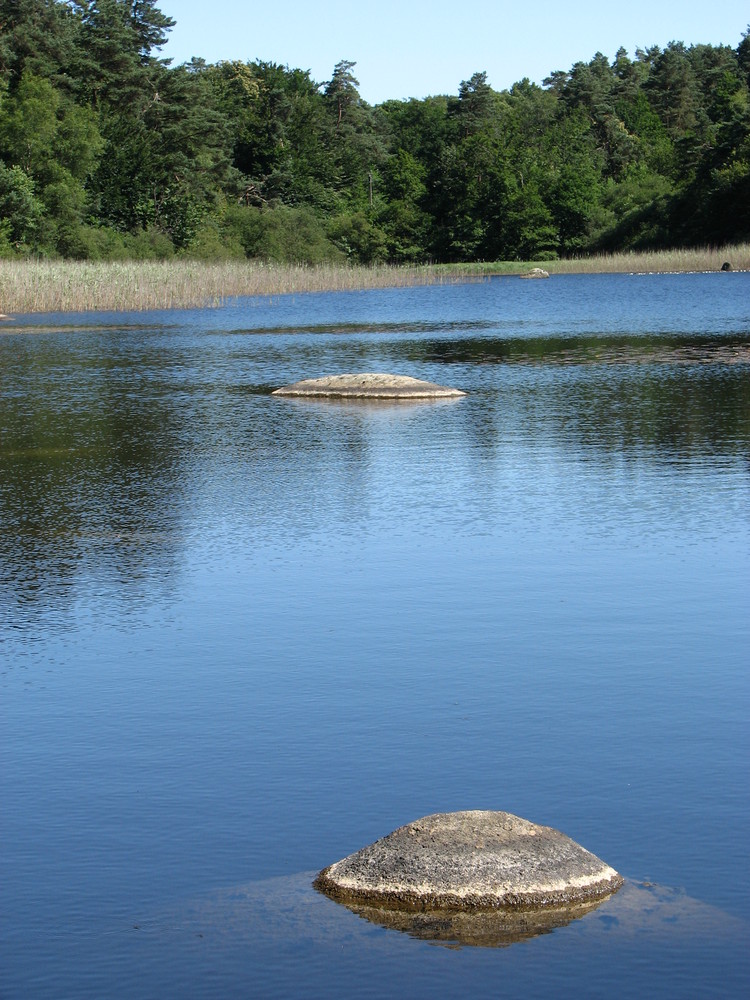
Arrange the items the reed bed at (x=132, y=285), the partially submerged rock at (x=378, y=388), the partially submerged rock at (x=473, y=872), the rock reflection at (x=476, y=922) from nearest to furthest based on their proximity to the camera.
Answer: the rock reflection at (x=476, y=922), the partially submerged rock at (x=473, y=872), the partially submerged rock at (x=378, y=388), the reed bed at (x=132, y=285)

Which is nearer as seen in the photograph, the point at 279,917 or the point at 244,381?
the point at 279,917

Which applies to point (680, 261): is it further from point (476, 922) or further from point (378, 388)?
point (476, 922)

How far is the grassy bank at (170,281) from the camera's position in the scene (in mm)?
49094

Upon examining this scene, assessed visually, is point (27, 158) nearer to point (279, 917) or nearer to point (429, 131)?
point (429, 131)

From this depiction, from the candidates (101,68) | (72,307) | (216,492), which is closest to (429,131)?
(101,68)

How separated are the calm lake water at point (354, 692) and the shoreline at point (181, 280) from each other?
31.4 m

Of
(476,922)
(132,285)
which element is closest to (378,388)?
(476,922)

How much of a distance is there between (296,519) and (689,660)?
5.35 m

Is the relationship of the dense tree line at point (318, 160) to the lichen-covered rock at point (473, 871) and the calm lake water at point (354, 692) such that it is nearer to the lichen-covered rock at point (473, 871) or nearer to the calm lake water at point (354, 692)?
the calm lake water at point (354, 692)

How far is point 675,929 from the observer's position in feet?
16.4

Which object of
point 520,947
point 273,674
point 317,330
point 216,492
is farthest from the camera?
point 317,330

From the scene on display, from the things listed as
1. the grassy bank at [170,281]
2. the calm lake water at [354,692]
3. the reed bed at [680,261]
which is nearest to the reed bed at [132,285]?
the grassy bank at [170,281]

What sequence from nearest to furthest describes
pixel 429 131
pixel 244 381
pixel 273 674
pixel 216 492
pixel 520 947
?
pixel 520 947 → pixel 273 674 → pixel 216 492 → pixel 244 381 → pixel 429 131

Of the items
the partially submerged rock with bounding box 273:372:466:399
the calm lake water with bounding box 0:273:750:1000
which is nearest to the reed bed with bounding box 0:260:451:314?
the partially submerged rock with bounding box 273:372:466:399
